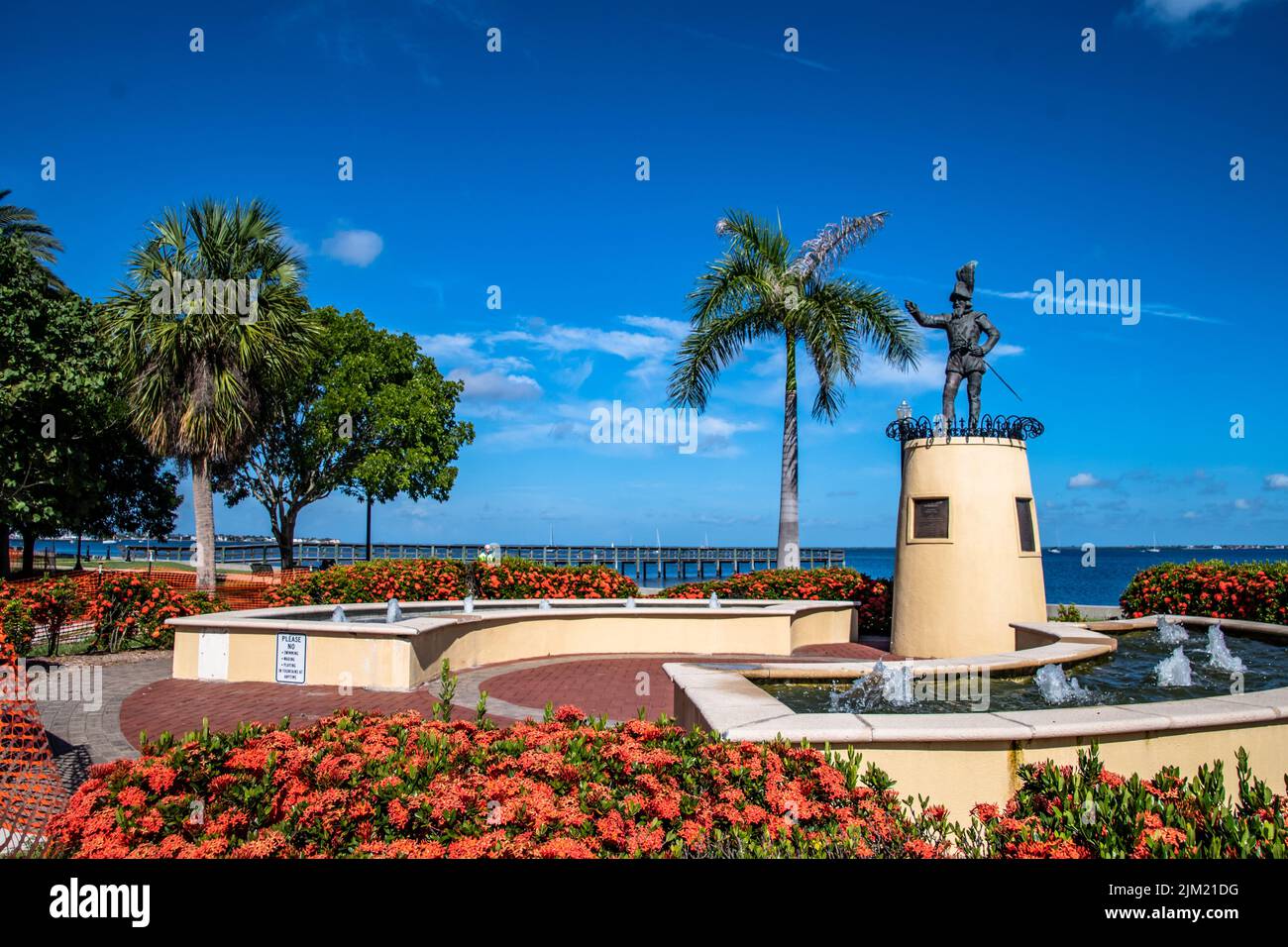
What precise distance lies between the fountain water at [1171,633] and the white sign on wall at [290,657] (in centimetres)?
1267

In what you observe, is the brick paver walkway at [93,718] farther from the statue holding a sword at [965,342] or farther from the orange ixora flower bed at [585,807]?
the statue holding a sword at [965,342]

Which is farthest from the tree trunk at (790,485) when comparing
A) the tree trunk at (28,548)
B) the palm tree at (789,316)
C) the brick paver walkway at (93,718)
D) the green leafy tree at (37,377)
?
the tree trunk at (28,548)

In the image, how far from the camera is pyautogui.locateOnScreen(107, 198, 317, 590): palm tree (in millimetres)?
19250

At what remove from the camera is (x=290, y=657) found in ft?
34.4

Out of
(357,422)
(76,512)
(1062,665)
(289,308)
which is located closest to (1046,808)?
(1062,665)

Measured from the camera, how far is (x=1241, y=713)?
5637 mm

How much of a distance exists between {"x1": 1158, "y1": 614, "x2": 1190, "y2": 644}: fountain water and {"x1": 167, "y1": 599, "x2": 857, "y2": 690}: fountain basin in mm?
5717

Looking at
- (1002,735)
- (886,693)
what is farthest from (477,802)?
(886,693)

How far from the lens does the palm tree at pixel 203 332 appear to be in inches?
758

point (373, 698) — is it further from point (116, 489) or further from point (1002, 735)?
point (116, 489)

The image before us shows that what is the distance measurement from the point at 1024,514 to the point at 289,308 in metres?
17.8

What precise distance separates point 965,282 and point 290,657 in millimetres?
12806

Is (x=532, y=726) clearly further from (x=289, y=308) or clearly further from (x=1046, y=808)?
(x=289, y=308)

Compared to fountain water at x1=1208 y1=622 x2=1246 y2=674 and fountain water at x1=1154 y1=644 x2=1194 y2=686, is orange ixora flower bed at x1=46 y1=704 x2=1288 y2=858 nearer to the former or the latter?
fountain water at x1=1154 y1=644 x2=1194 y2=686
